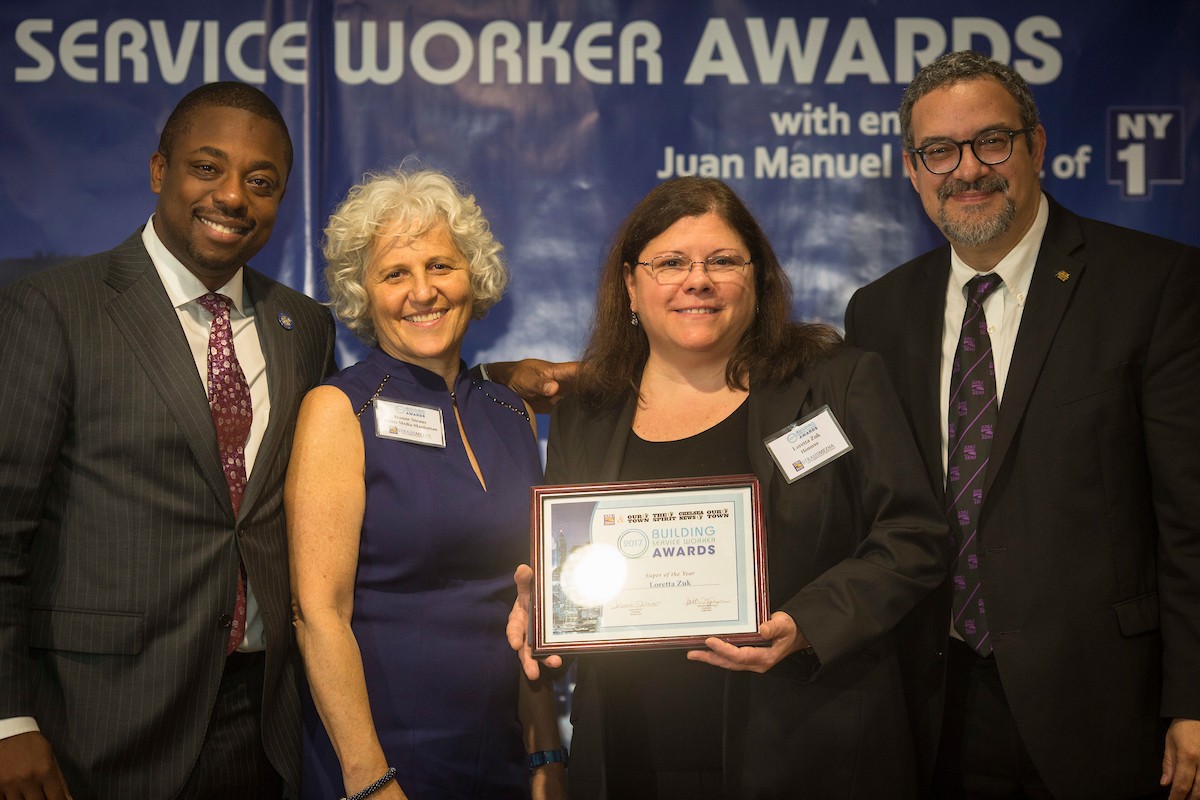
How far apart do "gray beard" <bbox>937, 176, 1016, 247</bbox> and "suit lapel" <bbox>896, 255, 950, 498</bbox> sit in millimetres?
185

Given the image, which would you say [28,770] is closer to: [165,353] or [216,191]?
[165,353]

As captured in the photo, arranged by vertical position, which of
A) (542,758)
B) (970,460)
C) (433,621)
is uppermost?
(970,460)

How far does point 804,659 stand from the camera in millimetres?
2312

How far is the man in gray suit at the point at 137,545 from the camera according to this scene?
2277mm

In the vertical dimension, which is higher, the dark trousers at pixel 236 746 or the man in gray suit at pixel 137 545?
the man in gray suit at pixel 137 545

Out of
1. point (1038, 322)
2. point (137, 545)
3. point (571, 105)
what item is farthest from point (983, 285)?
point (137, 545)

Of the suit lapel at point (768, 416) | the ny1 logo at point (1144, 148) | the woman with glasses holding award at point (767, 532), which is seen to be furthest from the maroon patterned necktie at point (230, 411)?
the ny1 logo at point (1144, 148)

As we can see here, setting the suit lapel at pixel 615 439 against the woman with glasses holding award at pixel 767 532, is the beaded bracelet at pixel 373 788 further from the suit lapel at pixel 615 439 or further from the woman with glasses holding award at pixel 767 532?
the suit lapel at pixel 615 439

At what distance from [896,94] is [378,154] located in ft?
5.74

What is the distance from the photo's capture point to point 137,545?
92.2 inches

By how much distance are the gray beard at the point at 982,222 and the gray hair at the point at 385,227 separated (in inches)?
48.1

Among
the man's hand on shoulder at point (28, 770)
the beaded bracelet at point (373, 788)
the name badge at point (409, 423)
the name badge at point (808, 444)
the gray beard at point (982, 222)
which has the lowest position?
the beaded bracelet at point (373, 788)

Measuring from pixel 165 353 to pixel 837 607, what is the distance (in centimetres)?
161

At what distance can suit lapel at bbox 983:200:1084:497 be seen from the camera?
2.52m
